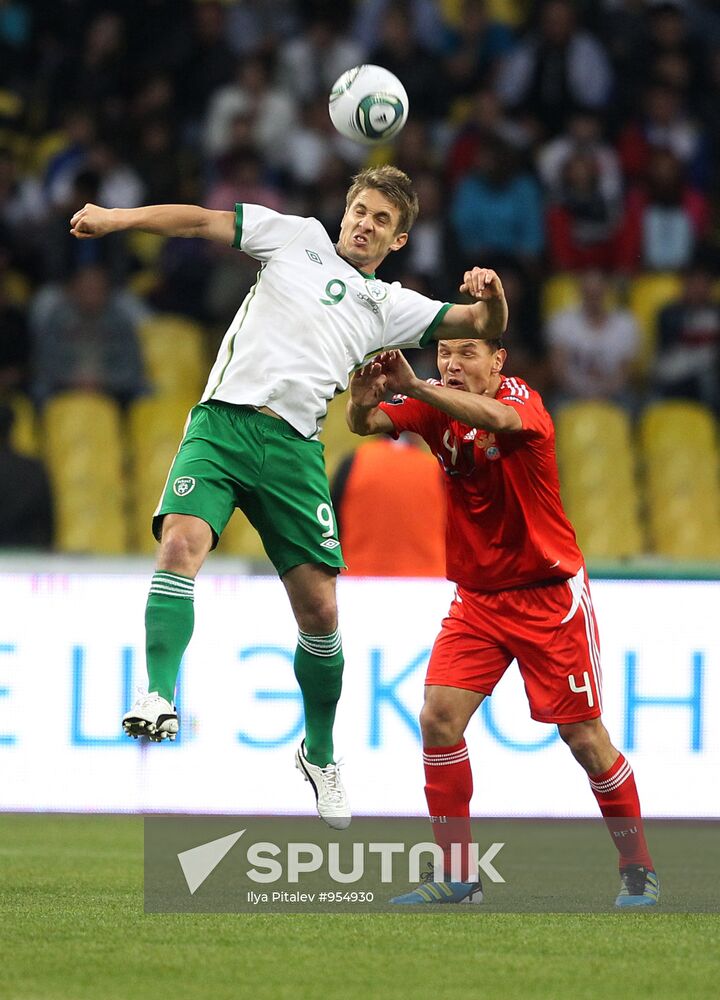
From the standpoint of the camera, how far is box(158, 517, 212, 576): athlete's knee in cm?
548

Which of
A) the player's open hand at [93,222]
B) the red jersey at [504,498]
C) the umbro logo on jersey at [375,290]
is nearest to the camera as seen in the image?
the player's open hand at [93,222]

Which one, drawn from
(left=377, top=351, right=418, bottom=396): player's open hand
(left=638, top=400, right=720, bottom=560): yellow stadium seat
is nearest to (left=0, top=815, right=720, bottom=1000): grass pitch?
(left=377, top=351, right=418, bottom=396): player's open hand

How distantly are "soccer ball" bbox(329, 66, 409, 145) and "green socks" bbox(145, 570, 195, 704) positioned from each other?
5.71ft

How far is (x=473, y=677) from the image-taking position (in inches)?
239

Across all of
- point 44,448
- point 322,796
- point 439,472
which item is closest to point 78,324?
point 44,448

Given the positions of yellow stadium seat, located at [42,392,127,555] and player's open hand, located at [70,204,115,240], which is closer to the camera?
player's open hand, located at [70,204,115,240]

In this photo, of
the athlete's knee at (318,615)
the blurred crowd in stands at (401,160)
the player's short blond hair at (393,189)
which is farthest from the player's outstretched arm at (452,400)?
the blurred crowd in stands at (401,160)

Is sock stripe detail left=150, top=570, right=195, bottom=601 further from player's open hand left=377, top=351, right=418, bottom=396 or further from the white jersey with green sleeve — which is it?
player's open hand left=377, top=351, right=418, bottom=396

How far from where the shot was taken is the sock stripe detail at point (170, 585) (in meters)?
5.46

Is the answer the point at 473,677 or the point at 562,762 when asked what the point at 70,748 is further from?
the point at 473,677

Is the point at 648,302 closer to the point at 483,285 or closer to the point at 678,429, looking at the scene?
the point at 678,429

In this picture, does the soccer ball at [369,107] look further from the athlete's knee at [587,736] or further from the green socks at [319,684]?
the athlete's knee at [587,736]

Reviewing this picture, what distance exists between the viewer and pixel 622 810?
6.11m

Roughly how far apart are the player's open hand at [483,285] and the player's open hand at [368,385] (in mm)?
443
